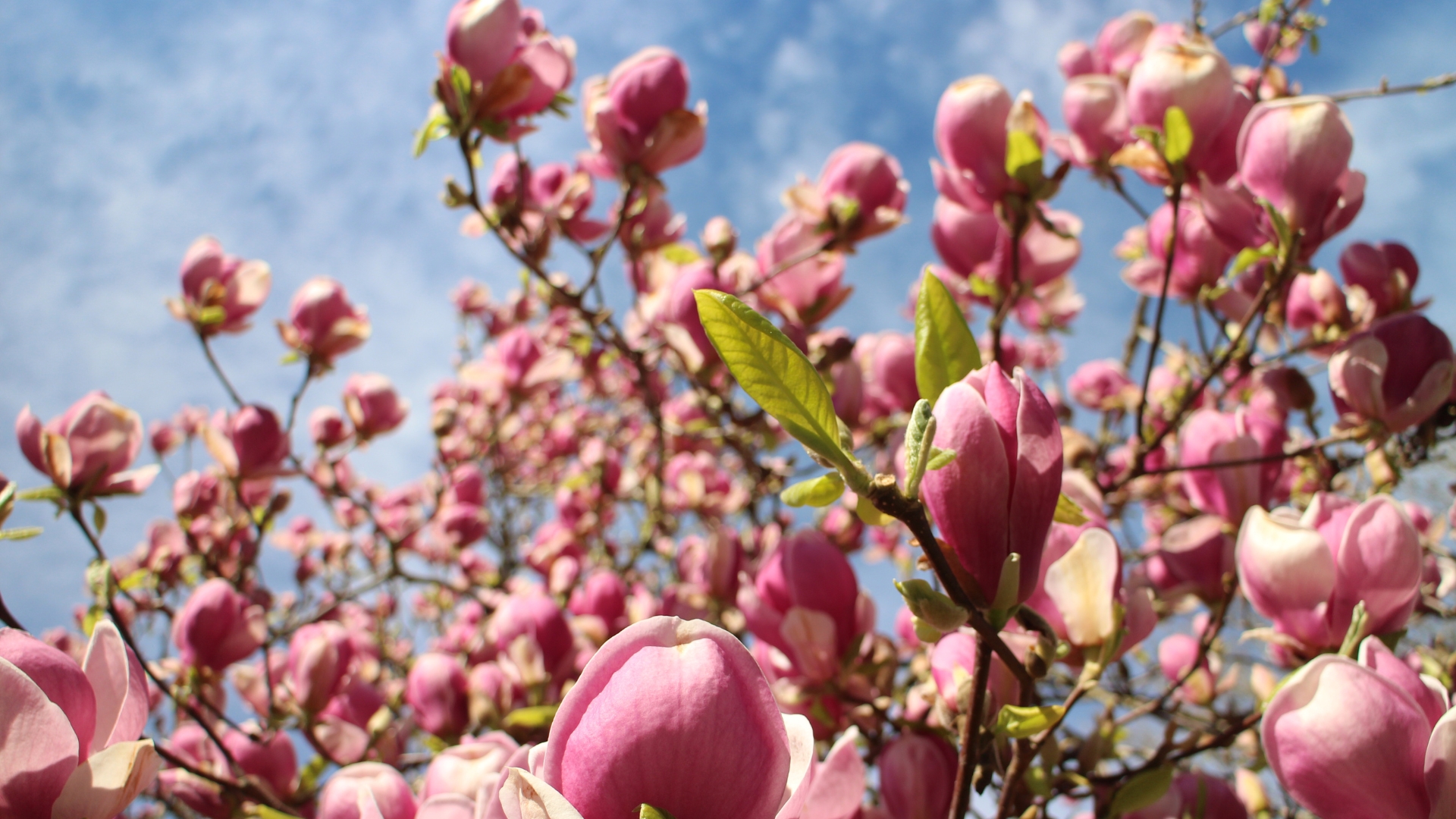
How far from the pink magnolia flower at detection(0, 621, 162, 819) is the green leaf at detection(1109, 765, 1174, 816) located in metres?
0.72

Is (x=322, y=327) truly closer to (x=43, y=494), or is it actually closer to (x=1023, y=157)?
(x=43, y=494)

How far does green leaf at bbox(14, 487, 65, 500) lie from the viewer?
1.03 m

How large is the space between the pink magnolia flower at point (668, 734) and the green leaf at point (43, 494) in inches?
40.9

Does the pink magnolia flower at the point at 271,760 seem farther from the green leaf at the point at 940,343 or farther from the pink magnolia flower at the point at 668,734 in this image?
the green leaf at the point at 940,343

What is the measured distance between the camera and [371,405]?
1.81 m

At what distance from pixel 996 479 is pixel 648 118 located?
1015 millimetres

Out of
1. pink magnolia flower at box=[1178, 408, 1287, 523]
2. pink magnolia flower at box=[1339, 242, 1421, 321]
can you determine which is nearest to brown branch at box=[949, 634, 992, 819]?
pink magnolia flower at box=[1178, 408, 1287, 523]

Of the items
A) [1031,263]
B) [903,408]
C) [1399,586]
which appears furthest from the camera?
[903,408]

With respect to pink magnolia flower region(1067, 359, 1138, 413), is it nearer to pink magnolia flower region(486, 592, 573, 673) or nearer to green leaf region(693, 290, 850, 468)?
pink magnolia flower region(486, 592, 573, 673)

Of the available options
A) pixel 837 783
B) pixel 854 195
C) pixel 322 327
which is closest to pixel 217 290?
pixel 322 327

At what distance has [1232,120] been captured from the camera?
968 mm

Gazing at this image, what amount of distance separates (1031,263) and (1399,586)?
0.64m

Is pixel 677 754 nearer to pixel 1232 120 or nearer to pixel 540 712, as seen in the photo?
pixel 540 712

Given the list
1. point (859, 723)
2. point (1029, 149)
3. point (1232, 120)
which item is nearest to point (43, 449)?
point (859, 723)
